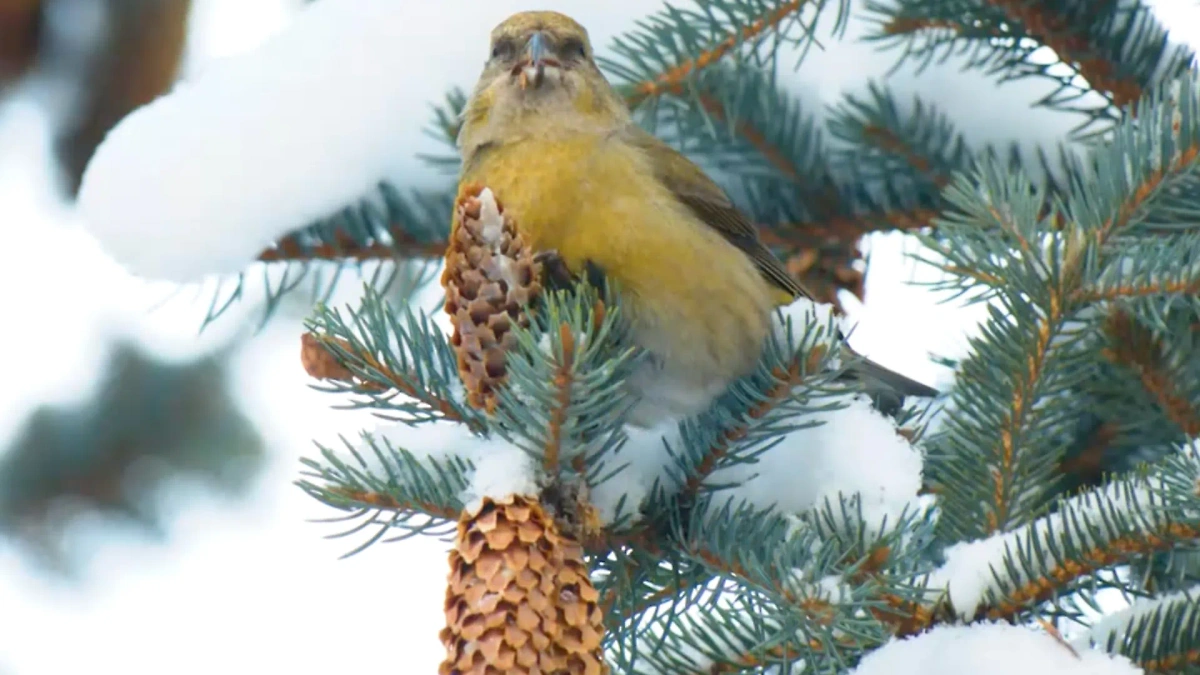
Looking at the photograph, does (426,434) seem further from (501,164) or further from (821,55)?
(821,55)

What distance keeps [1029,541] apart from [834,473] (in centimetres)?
29

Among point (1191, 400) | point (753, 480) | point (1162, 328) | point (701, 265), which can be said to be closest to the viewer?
point (1162, 328)

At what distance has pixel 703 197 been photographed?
8.59ft

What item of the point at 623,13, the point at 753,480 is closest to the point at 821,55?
the point at 623,13

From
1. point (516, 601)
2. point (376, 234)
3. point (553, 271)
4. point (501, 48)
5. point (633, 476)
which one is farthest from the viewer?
point (501, 48)

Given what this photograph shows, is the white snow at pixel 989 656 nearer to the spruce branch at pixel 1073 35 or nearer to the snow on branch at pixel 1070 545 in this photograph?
the snow on branch at pixel 1070 545

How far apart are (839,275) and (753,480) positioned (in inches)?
33.1

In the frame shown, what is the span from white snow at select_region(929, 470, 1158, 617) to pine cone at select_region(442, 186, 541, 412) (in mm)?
646

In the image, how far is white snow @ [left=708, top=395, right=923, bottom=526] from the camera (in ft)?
6.50

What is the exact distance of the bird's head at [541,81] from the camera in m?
2.73

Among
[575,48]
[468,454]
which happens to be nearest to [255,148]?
[575,48]

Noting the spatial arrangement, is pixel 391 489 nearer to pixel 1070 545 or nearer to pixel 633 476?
pixel 633 476

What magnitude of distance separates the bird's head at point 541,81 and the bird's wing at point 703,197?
10 cm

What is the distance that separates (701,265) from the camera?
2482 mm
